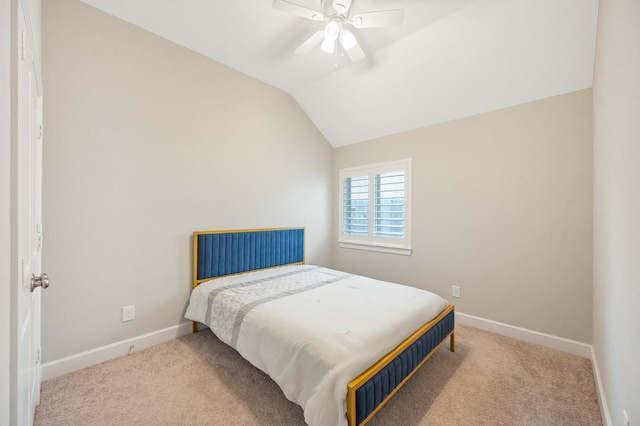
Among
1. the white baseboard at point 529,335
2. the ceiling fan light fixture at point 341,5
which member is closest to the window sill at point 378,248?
the white baseboard at point 529,335

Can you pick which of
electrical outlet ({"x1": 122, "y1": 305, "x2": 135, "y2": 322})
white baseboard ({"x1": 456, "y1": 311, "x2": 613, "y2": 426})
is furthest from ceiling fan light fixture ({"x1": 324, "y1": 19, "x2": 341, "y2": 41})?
white baseboard ({"x1": 456, "y1": 311, "x2": 613, "y2": 426})

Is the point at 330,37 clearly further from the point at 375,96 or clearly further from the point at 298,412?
the point at 298,412

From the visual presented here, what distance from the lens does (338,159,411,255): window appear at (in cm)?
352

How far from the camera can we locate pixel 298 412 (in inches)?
65.3

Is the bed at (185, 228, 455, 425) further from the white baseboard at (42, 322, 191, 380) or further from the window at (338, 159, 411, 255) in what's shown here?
the window at (338, 159, 411, 255)

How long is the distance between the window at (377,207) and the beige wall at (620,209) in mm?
1868

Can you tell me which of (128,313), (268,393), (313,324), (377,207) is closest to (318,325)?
(313,324)

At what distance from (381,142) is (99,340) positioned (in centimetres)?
375

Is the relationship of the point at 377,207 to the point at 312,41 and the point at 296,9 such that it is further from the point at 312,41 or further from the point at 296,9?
the point at 296,9

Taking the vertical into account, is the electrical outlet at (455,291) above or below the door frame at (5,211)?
below

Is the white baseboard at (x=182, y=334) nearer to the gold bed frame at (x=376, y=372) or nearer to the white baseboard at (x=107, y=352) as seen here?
the white baseboard at (x=107, y=352)

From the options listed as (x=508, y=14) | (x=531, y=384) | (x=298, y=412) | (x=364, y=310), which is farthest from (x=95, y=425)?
(x=508, y=14)

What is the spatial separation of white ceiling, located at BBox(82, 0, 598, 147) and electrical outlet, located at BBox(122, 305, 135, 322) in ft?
8.34

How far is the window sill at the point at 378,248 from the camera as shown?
349 centimetres
